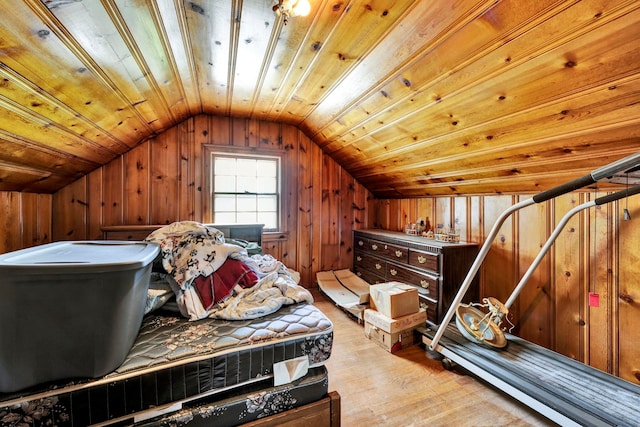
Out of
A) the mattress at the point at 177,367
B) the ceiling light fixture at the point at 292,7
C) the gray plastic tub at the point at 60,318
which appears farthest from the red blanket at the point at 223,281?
the ceiling light fixture at the point at 292,7

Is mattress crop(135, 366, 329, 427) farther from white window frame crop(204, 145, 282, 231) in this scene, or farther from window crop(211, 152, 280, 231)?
white window frame crop(204, 145, 282, 231)

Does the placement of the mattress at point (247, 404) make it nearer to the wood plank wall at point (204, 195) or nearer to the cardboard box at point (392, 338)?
the cardboard box at point (392, 338)

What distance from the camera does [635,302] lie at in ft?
5.57

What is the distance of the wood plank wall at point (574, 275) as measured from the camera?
5.67 ft

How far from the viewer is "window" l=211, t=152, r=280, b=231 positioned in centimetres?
338

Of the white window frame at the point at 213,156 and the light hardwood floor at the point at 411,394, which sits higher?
the white window frame at the point at 213,156

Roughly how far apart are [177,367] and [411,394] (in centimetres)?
142

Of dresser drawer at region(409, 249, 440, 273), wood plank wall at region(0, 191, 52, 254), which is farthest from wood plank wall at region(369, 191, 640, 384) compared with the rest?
wood plank wall at region(0, 191, 52, 254)

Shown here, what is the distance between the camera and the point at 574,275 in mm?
1975

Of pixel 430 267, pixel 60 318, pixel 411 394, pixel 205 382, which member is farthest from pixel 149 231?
pixel 430 267

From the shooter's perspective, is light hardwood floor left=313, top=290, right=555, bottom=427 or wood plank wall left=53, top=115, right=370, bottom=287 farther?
wood plank wall left=53, top=115, right=370, bottom=287

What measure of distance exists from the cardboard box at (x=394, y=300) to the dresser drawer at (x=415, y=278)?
31cm

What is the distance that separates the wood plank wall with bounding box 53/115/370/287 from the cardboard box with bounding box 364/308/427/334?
1.58 meters

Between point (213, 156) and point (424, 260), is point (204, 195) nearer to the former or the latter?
point (213, 156)
